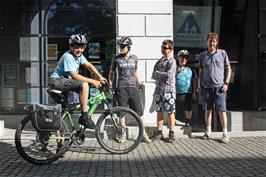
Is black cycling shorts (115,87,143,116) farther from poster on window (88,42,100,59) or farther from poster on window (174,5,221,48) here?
poster on window (174,5,221,48)

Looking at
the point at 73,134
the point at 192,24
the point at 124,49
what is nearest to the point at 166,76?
the point at 124,49

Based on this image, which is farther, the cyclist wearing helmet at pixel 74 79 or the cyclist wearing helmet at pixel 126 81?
the cyclist wearing helmet at pixel 126 81

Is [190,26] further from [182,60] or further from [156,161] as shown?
[156,161]

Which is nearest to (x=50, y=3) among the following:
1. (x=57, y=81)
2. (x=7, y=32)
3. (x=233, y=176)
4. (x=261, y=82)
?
(x=7, y=32)

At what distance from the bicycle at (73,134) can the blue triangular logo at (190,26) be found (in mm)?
4541

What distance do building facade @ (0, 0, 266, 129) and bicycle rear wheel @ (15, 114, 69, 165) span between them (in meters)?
2.24

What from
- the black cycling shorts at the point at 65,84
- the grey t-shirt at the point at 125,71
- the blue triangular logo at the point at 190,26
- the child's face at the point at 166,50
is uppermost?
the blue triangular logo at the point at 190,26

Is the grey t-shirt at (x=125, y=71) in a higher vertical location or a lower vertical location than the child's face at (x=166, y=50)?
lower

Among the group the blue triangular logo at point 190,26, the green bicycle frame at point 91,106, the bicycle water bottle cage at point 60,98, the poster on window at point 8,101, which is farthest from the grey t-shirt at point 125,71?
the poster on window at point 8,101

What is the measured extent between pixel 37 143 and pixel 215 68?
368 cm

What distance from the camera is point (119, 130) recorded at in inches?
338

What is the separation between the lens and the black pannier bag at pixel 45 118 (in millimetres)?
7707

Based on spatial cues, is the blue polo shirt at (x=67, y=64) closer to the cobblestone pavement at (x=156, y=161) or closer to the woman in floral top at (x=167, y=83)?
the cobblestone pavement at (x=156, y=161)

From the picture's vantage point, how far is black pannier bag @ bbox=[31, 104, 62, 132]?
7.71 m
